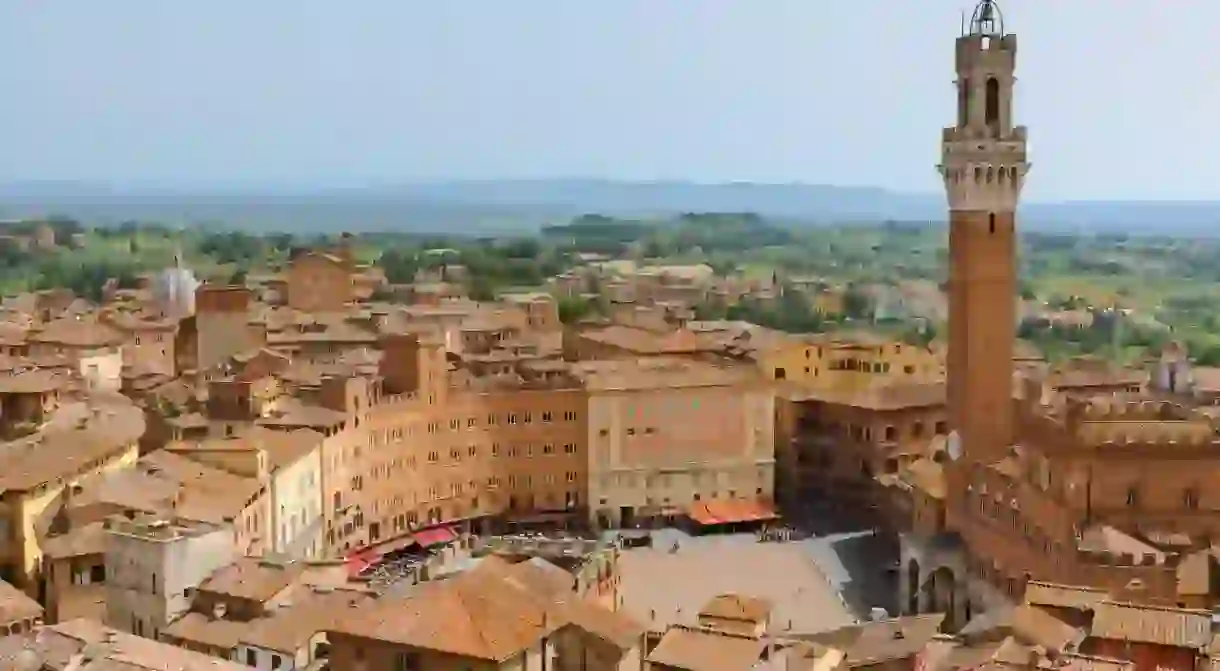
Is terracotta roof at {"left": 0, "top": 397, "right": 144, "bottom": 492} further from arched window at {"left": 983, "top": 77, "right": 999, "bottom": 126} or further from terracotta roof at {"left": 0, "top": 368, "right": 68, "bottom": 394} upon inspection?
arched window at {"left": 983, "top": 77, "right": 999, "bottom": 126}

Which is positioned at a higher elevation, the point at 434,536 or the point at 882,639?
the point at 882,639

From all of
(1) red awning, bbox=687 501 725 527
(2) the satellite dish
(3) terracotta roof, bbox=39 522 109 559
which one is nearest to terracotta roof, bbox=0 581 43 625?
(3) terracotta roof, bbox=39 522 109 559

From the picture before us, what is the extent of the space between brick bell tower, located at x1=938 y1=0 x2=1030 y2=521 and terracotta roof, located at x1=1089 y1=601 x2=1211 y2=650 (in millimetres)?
16856

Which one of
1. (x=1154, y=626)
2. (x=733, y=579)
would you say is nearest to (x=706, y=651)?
(x=1154, y=626)

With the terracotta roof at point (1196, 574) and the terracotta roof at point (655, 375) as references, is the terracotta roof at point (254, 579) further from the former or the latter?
the terracotta roof at point (655, 375)

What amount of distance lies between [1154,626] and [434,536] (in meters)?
30.3

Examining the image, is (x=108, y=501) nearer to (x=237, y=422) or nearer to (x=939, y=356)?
(x=237, y=422)

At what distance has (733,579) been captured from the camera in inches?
1788

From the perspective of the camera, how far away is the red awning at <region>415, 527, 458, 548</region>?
1972 inches

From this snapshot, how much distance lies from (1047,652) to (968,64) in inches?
885

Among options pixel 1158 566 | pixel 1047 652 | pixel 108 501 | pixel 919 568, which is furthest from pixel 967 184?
pixel 108 501

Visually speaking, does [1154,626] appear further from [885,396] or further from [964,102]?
[885,396]

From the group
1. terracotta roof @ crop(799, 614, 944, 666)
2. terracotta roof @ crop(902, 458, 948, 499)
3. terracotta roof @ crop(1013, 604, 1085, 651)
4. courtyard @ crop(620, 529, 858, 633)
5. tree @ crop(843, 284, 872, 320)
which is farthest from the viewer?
tree @ crop(843, 284, 872, 320)

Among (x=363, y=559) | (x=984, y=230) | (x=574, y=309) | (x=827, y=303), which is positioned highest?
(x=984, y=230)
